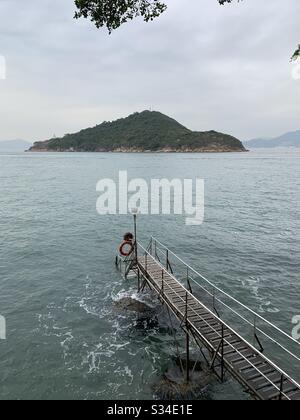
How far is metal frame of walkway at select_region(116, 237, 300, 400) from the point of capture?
44.7 feet

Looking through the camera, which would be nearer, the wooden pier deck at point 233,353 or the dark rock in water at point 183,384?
the wooden pier deck at point 233,353

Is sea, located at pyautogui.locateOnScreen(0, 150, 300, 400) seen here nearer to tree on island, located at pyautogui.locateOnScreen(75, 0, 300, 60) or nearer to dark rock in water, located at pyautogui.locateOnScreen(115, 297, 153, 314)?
dark rock in water, located at pyautogui.locateOnScreen(115, 297, 153, 314)

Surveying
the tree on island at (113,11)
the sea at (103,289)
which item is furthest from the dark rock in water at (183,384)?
the tree on island at (113,11)

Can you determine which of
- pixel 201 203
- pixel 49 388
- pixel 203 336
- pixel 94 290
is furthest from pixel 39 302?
pixel 201 203

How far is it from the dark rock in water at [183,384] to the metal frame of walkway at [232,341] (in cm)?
49

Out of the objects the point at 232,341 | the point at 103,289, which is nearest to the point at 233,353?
the point at 232,341

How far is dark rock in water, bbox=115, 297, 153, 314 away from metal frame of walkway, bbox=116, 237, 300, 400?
6.71 ft

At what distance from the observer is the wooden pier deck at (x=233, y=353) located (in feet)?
43.6

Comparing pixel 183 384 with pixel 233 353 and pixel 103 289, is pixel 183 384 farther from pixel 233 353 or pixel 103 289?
pixel 103 289

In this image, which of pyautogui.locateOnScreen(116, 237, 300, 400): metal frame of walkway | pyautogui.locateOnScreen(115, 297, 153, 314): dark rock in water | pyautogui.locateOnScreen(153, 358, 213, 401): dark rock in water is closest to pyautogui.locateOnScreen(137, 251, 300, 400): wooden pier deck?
pyautogui.locateOnScreen(116, 237, 300, 400): metal frame of walkway

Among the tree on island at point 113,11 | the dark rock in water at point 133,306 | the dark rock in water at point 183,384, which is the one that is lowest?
the dark rock in water at point 183,384

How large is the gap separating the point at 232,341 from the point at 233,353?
0.90m

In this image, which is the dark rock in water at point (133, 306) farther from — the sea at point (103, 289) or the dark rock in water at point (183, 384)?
the dark rock in water at point (183, 384)

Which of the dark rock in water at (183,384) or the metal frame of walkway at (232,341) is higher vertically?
the metal frame of walkway at (232,341)
